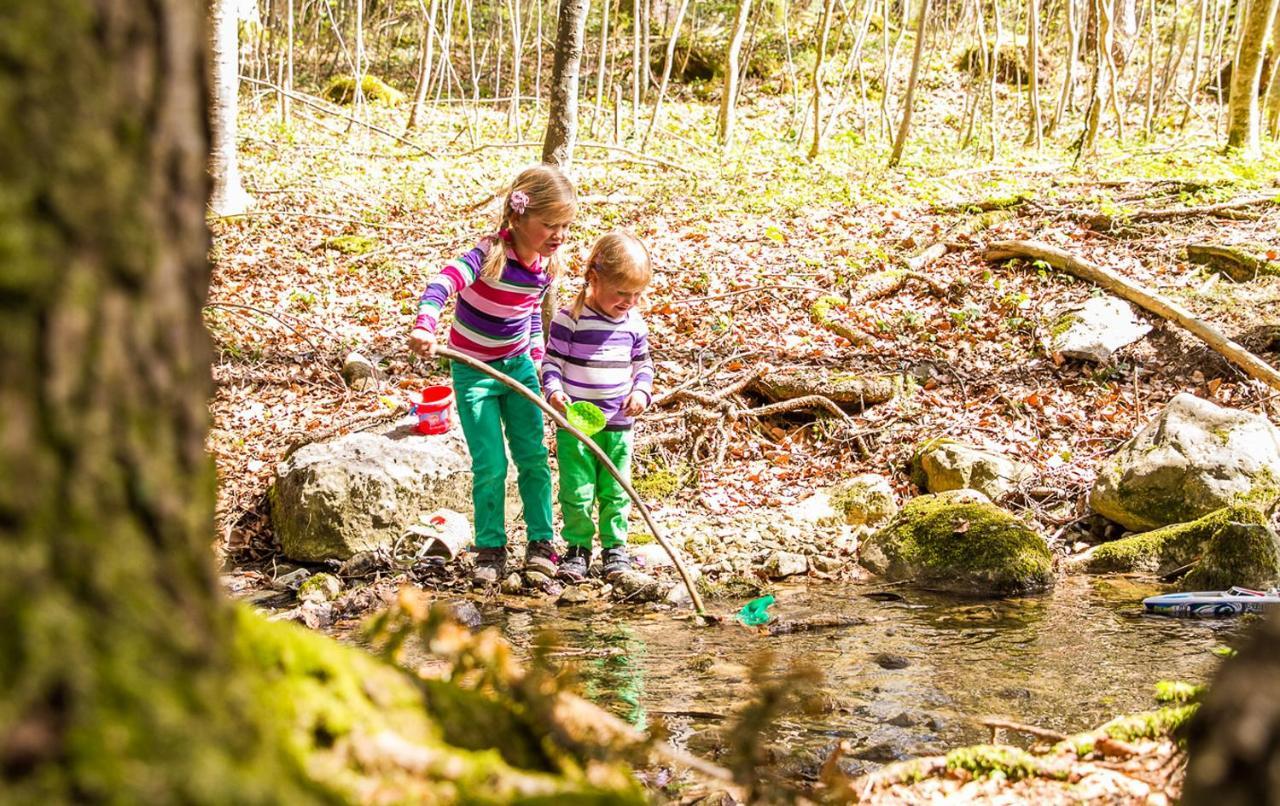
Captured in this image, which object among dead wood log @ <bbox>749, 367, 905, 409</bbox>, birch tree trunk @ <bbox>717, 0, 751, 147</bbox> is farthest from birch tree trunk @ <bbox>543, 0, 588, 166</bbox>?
birch tree trunk @ <bbox>717, 0, 751, 147</bbox>

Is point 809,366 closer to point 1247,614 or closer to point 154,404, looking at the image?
point 1247,614

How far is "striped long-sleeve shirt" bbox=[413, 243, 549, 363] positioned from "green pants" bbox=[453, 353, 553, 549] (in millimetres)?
109

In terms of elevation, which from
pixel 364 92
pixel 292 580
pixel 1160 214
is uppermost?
pixel 364 92

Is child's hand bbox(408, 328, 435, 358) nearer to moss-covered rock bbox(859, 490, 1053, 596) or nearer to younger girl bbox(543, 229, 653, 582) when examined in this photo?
younger girl bbox(543, 229, 653, 582)

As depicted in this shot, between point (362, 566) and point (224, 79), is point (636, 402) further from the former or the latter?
point (224, 79)

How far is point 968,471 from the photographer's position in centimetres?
625

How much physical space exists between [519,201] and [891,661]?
2.80 m

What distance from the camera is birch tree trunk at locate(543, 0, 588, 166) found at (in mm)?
6598

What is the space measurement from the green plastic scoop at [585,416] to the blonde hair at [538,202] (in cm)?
80

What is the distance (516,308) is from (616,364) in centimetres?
62

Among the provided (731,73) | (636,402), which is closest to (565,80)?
(636,402)

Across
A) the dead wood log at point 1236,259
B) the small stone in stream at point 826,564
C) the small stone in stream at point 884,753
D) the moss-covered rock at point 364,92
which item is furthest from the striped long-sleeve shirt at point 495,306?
the moss-covered rock at point 364,92

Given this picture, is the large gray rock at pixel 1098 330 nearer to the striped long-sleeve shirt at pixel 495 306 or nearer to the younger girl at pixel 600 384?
the younger girl at pixel 600 384

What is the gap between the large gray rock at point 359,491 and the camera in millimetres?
5504
